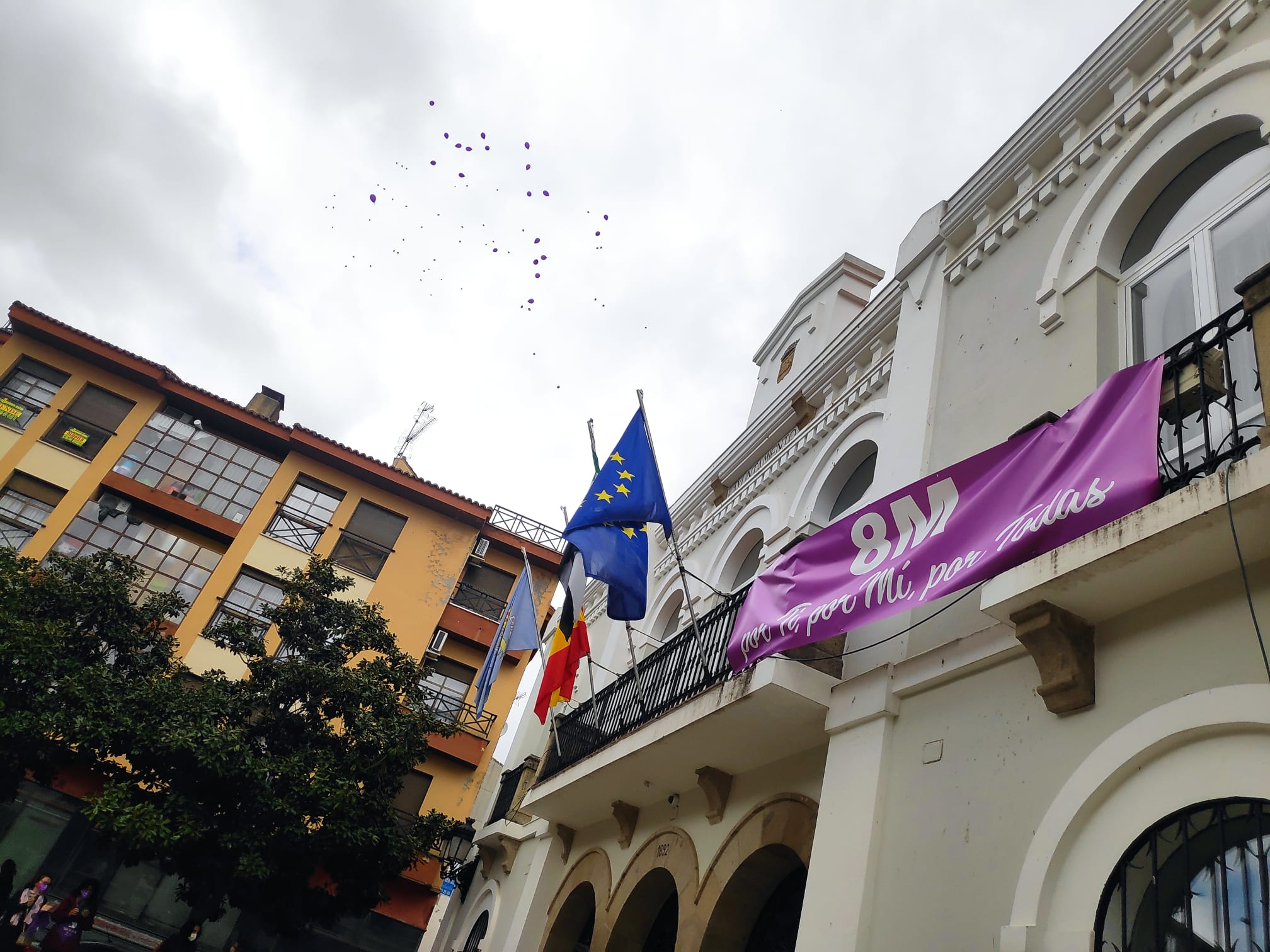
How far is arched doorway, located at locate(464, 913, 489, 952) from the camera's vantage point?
12.7 metres

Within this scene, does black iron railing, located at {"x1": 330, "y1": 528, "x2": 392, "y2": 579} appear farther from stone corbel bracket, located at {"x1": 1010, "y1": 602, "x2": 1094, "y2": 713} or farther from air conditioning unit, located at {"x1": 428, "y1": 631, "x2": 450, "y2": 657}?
stone corbel bracket, located at {"x1": 1010, "y1": 602, "x2": 1094, "y2": 713}

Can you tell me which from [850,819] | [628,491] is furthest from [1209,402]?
[628,491]

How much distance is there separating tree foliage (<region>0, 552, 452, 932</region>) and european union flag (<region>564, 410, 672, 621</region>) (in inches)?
241

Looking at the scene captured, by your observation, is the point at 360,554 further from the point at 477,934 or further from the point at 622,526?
the point at 622,526

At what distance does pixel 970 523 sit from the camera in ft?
15.8

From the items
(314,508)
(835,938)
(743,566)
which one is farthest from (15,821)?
(835,938)

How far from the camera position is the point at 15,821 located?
54.7 ft

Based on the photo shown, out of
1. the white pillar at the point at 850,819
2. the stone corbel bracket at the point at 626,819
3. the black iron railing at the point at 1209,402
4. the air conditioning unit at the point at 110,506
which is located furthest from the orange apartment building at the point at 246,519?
the black iron railing at the point at 1209,402

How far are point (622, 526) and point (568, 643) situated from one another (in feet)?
7.33

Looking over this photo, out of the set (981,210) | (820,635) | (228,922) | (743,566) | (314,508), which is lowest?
(228,922)

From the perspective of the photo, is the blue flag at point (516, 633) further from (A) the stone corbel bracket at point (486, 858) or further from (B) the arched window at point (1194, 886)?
(B) the arched window at point (1194, 886)

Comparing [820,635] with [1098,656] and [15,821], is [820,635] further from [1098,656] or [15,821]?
[15,821]

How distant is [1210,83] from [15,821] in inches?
829

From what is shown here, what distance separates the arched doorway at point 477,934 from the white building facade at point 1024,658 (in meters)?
2.65
